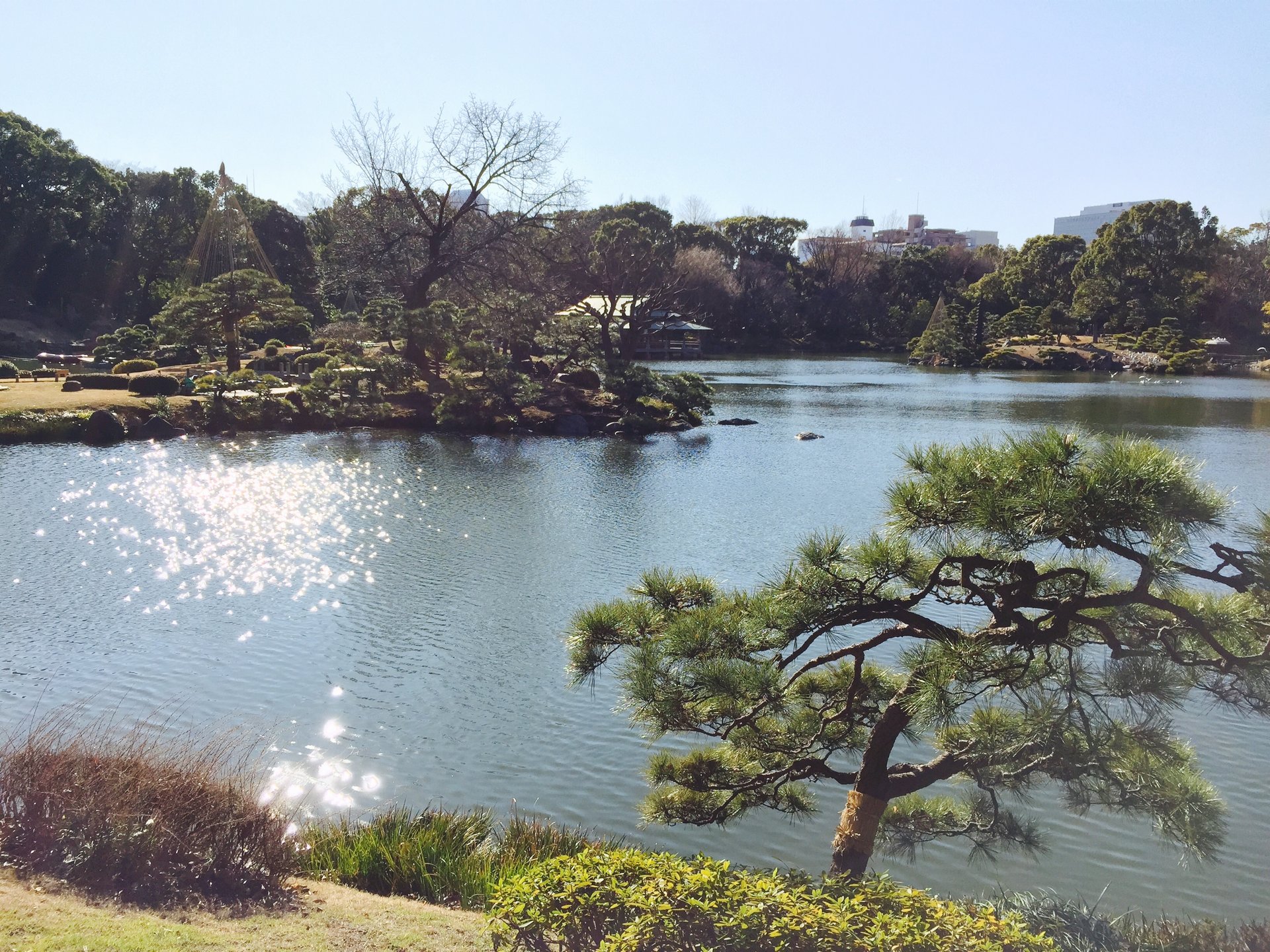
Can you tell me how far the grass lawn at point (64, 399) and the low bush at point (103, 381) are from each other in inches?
18.1

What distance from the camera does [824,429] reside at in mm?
27281

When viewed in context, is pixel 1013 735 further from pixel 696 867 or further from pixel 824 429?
pixel 824 429

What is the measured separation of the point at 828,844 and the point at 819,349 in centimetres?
5935

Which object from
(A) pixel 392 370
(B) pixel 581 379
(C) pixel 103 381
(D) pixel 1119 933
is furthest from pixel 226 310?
(D) pixel 1119 933

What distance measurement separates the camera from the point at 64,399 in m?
23.5

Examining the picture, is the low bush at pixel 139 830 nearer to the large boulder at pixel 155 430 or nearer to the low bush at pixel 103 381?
the large boulder at pixel 155 430

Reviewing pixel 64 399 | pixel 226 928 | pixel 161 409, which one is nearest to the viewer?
pixel 226 928

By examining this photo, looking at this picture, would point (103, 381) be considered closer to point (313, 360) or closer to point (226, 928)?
point (313, 360)

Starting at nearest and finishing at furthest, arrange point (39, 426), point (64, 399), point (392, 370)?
point (39, 426) < point (64, 399) < point (392, 370)

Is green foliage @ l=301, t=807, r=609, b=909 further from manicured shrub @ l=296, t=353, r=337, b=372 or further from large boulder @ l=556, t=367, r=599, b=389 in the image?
manicured shrub @ l=296, t=353, r=337, b=372

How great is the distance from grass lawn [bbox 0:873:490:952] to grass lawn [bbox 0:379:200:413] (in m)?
21.9

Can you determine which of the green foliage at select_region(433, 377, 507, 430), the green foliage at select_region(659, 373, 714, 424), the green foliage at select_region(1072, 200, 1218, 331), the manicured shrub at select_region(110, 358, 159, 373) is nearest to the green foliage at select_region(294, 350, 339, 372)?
the manicured shrub at select_region(110, 358, 159, 373)

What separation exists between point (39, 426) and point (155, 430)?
8.08ft

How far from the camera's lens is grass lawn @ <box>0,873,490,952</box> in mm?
3568
